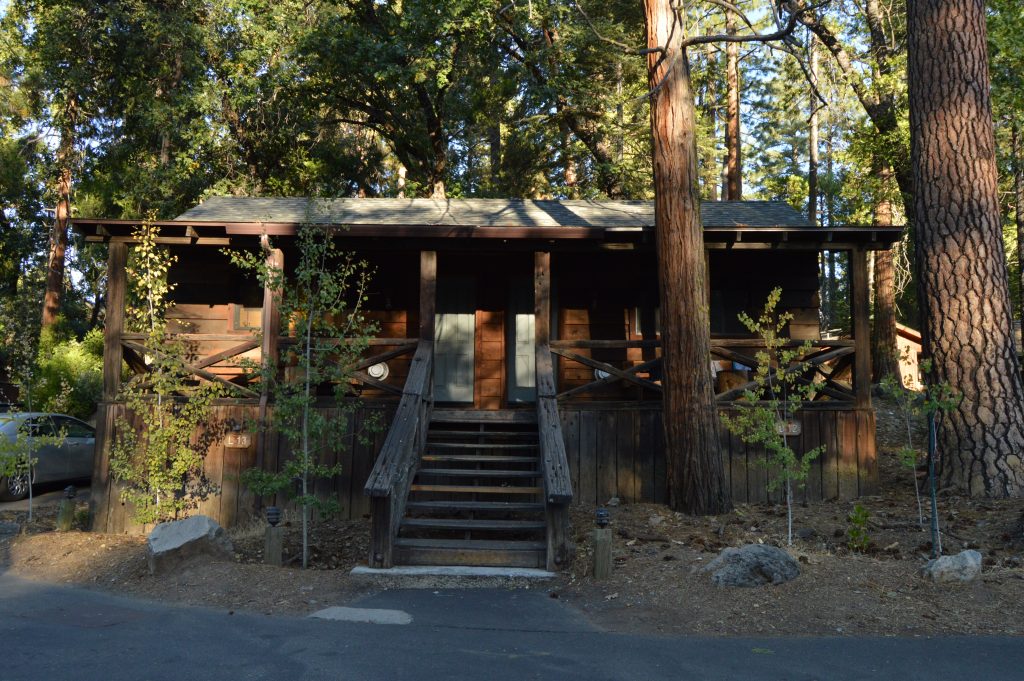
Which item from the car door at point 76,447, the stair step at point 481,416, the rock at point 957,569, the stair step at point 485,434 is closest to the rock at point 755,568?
the rock at point 957,569

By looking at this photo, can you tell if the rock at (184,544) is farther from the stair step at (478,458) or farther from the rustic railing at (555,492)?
the rustic railing at (555,492)

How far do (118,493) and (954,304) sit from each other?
418 inches

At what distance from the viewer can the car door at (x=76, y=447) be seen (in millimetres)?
13625

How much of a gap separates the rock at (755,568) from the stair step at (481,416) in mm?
4014

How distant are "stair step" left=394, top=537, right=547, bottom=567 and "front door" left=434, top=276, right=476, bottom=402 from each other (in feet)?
17.8

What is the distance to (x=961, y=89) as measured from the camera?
373 inches

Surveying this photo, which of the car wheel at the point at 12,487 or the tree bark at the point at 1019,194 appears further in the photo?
the tree bark at the point at 1019,194

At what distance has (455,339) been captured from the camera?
1292 centimetres

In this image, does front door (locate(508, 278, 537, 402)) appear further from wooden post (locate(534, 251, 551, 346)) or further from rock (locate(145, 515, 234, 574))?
rock (locate(145, 515, 234, 574))

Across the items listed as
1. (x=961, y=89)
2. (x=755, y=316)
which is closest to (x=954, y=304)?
(x=961, y=89)

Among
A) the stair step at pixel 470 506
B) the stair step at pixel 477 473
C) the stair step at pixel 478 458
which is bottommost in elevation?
the stair step at pixel 470 506

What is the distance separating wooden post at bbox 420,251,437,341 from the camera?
408 inches

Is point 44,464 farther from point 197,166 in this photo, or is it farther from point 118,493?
point 197,166

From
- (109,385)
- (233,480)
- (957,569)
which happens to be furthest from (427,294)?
(957,569)
